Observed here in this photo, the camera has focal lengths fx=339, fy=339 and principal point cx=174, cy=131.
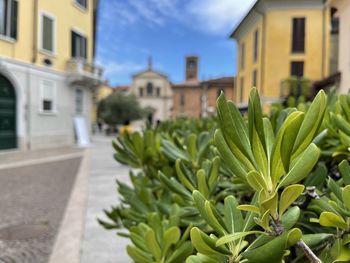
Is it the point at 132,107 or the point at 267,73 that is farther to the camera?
the point at 132,107

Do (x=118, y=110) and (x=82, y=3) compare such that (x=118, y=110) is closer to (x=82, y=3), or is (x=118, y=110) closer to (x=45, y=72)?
(x=82, y=3)

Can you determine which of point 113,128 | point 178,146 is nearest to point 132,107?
point 113,128

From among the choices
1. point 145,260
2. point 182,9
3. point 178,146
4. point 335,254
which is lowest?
point 145,260

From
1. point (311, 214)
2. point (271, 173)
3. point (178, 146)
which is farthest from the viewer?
point (178, 146)

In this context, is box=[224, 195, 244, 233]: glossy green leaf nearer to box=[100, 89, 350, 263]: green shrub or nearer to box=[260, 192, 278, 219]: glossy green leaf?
box=[100, 89, 350, 263]: green shrub

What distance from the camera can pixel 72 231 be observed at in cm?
423

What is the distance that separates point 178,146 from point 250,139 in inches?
42.2

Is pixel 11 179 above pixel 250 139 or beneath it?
beneath

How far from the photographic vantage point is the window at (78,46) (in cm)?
1900

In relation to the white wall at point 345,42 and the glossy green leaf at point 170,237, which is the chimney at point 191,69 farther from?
the glossy green leaf at point 170,237

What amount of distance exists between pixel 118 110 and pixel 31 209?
105 feet

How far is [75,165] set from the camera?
10.9 meters

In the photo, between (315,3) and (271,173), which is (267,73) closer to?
(315,3)

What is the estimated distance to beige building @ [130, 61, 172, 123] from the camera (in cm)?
5225
